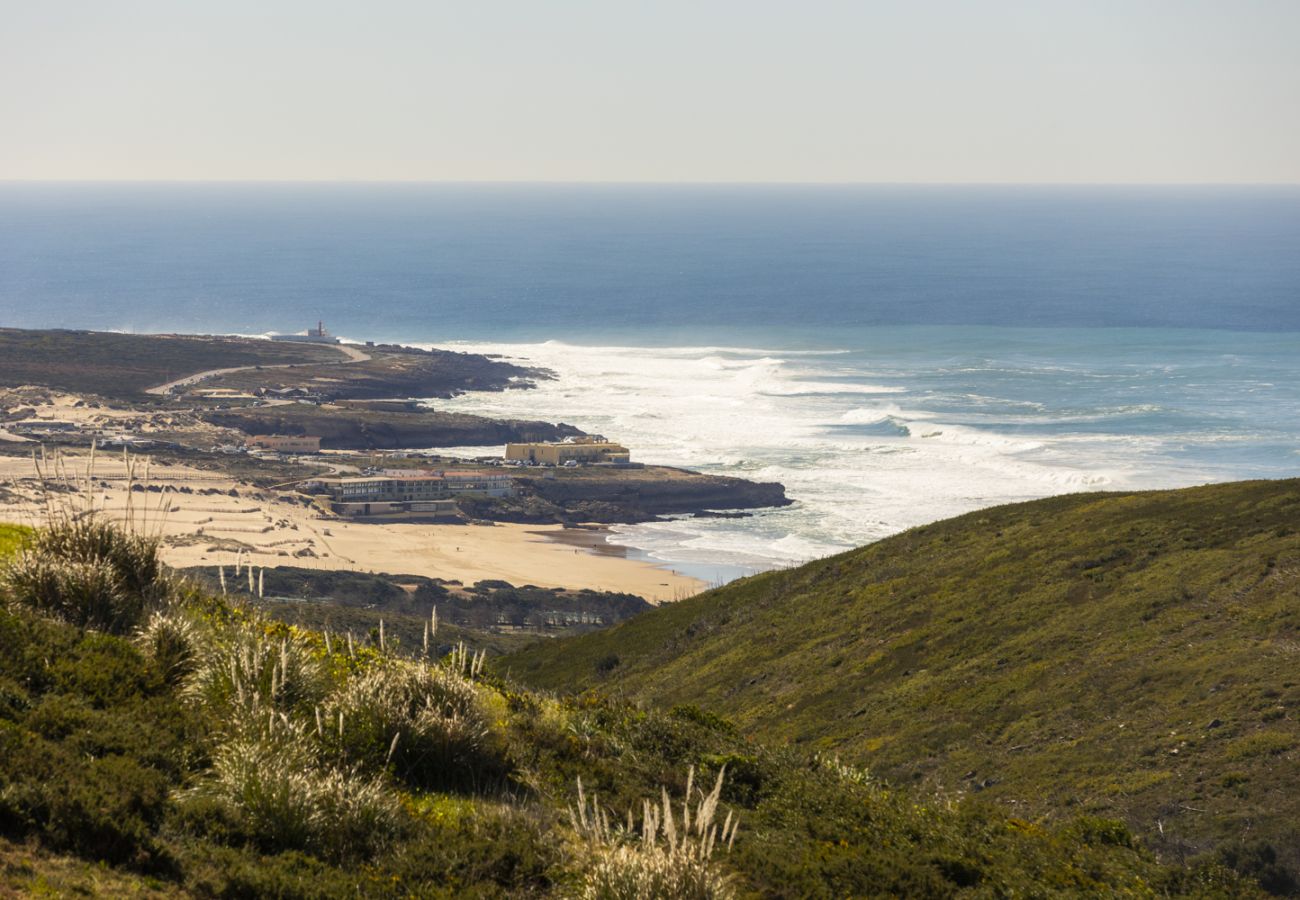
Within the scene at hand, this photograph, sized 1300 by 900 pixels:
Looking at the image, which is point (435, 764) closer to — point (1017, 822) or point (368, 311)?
point (1017, 822)

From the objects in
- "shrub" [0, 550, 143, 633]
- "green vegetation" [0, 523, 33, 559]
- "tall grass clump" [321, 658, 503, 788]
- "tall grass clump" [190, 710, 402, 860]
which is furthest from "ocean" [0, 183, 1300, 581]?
"tall grass clump" [190, 710, 402, 860]

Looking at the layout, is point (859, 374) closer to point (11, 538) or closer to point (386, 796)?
point (11, 538)

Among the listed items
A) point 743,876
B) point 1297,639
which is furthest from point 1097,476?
point 743,876

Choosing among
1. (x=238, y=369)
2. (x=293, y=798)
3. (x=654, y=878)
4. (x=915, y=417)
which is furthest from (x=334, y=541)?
(x=654, y=878)

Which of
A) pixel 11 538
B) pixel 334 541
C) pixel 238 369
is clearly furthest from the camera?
pixel 238 369

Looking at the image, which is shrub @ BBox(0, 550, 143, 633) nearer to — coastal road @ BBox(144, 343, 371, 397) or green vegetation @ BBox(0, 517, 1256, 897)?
green vegetation @ BBox(0, 517, 1256, 897)
